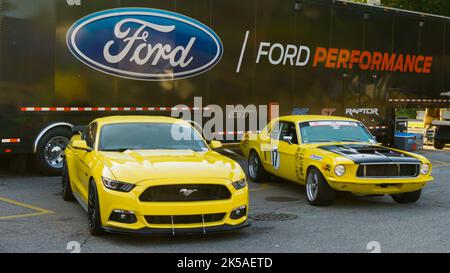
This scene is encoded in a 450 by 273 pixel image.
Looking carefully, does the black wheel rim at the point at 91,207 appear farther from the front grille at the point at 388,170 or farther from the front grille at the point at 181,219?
the front grille at the point at 388,170

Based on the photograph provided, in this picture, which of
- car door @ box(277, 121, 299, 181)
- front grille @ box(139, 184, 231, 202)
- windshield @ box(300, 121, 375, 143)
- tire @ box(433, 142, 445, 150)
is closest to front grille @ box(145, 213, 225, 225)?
front grille @ box(139, 184, 231, 202)

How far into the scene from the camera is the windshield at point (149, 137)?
8078mm

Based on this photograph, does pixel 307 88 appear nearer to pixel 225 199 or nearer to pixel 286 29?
pixel 286 29

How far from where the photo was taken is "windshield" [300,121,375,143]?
1054cm

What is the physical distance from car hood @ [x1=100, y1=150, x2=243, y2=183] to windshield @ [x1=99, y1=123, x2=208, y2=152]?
0.95 feet

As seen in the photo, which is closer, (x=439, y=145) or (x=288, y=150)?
(x=288, y=150)

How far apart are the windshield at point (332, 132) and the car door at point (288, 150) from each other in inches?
8.0

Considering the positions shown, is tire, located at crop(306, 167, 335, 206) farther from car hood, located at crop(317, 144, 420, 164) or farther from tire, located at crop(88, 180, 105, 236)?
tire, located at crop(88, 180, 105, 236)

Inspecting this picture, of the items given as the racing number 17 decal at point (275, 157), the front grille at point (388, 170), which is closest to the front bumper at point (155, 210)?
the front grille at point (388, 170)

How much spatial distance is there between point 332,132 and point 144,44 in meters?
4.78

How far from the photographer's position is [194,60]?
13945 millimetres

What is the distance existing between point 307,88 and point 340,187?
24.8 ft

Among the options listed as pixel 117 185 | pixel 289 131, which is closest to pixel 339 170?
pixel 289 131

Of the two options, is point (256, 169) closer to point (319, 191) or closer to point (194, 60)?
point (319, 191)
